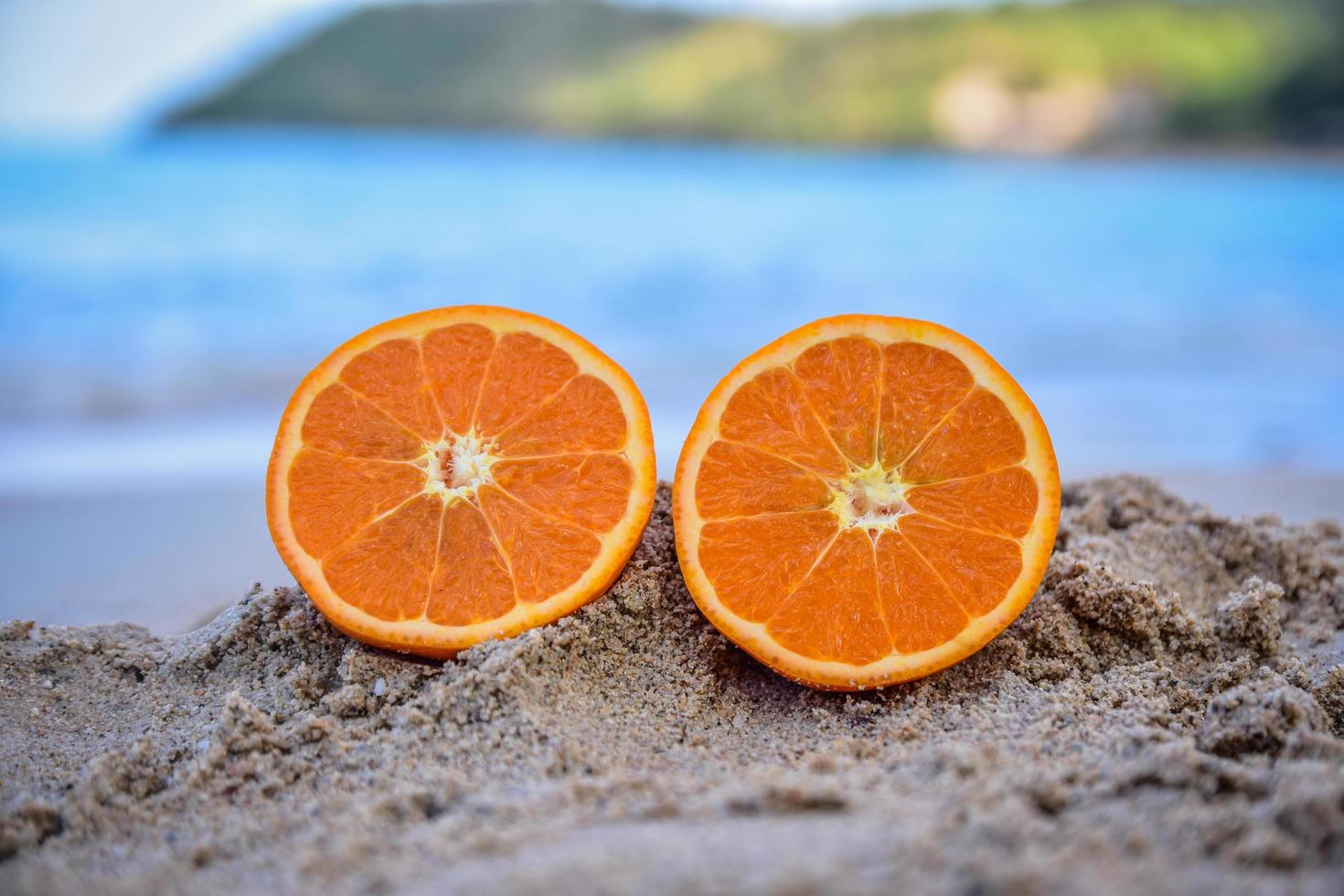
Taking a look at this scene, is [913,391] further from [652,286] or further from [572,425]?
[652,286]

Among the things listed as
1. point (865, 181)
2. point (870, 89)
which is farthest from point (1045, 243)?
point (870, 89)

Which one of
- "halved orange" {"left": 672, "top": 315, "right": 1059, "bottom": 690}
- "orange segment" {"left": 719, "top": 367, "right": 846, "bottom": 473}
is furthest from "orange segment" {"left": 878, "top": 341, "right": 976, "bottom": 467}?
"orange segment" {"left": 719, "top": 367, "right": 846, "bottom": 473}

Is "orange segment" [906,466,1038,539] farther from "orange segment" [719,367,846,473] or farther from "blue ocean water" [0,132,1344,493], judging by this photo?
"blue ocean water" [0,132,1344,493]

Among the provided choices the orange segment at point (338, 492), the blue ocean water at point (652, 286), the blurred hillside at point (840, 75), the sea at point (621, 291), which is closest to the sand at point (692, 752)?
the orange segment at point (338, 492)

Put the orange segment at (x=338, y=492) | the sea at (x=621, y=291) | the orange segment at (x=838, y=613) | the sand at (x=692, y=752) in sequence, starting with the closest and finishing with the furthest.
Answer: the sand at (x=692, y=752) < the orange segment at (x=838, y=613) < the orange segment at (x=338, y=492) < the sea at (x=621, y=291)

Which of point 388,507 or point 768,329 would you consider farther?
point 768,329

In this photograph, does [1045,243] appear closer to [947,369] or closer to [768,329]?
[768,329]

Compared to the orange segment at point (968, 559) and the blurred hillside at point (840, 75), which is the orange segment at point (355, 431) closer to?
the orange segment at point (968, 559)
